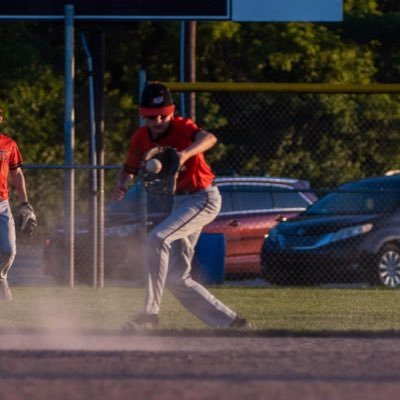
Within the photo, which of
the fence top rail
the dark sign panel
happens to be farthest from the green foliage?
the fence top rail

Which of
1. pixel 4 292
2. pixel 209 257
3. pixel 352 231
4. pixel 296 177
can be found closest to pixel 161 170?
pixel 4 292

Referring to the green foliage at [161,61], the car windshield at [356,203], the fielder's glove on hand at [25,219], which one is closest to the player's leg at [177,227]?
the fielder's glove on hand at [25,219]

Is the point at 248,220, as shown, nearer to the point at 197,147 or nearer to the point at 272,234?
the point at 272,234

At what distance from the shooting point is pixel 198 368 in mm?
8859

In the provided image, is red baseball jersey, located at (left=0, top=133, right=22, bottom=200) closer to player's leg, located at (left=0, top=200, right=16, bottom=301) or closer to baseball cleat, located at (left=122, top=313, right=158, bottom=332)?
player's leg, located at (left=0, top=200, right=16, bottom=301)

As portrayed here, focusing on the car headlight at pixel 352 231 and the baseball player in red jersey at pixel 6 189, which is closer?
the baseball player in red jersey at pixel 6 189

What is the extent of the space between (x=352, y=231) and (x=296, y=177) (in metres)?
0.97

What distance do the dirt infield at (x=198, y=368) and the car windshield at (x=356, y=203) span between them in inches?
292

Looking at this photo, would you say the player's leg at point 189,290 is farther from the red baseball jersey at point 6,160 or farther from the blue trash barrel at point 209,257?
the blue trash barrel at point 209,257

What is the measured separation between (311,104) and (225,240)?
208 centimetres

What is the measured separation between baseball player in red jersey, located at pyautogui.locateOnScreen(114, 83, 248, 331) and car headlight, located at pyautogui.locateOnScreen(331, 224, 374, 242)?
7.00m

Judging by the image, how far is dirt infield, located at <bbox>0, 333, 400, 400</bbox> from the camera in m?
7.88

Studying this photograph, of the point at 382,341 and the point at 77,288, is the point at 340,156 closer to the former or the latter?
the point at 77,288

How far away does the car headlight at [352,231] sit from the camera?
61.1 feet
